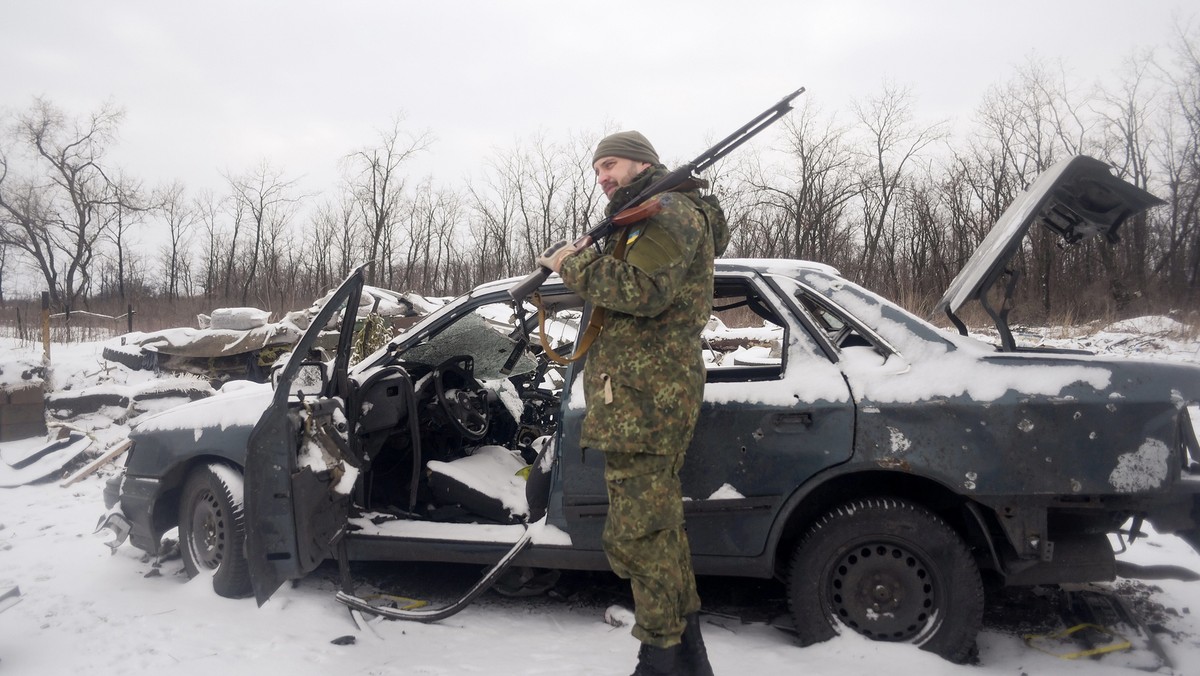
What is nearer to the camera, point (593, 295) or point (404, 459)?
point (593, 295)

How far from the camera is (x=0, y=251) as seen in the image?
1485 inches

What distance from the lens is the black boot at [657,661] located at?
2273 millimetres

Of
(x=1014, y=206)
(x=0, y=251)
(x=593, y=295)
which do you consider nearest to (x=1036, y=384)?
(x=1014, y=206)

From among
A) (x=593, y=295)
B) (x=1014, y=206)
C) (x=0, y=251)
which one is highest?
(x=0, y=251)

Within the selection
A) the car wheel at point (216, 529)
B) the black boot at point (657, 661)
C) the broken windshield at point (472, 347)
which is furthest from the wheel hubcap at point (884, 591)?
the car wheel at point (216, 529)

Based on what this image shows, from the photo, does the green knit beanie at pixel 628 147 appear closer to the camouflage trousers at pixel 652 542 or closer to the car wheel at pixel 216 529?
the camouflage trousers at pixel 652 542

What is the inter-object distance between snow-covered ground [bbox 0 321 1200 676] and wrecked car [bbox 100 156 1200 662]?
0.17m

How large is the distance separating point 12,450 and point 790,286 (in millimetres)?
8778

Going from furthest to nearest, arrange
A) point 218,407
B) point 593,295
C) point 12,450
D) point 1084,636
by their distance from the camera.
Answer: point 12,450 → point 218,407 → point 1084,636 → point 593,295

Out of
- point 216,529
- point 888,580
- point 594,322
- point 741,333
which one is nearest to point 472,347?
point 216,529

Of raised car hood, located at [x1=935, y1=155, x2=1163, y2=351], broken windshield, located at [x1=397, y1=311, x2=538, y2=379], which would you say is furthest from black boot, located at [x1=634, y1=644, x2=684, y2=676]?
broken windshield, located at [x1=397, y1=311, x2=538, y2=379]

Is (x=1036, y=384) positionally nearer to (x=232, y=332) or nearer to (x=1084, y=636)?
(x=1084, y=636)

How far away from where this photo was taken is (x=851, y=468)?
2572 mm

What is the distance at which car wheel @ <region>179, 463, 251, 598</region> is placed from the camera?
323 centimetres
